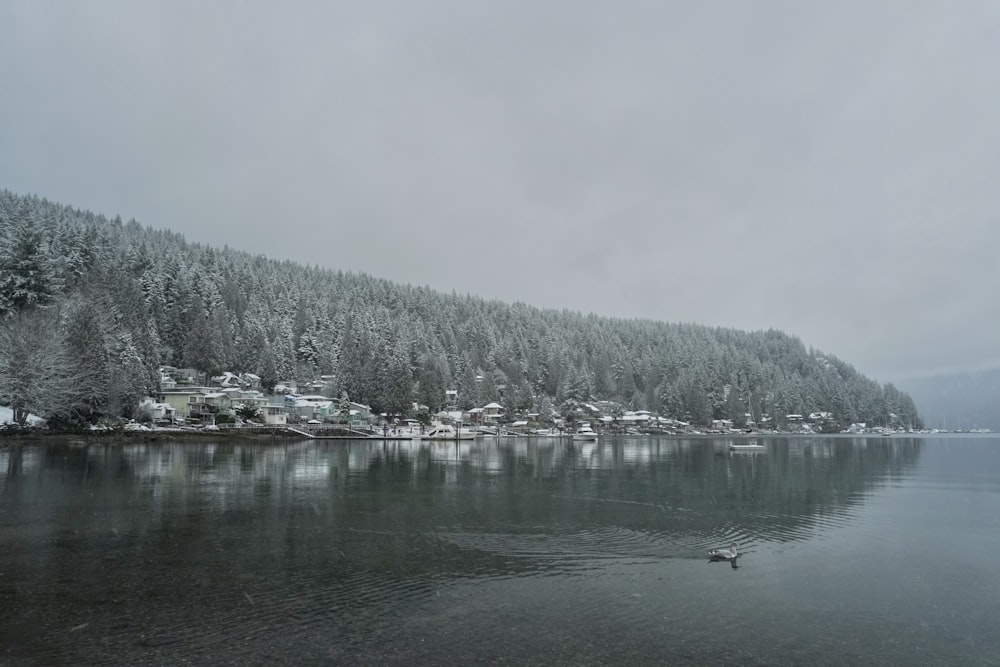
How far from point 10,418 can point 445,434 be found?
51046 mm

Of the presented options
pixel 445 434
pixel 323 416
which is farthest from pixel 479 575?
pixel 323 416

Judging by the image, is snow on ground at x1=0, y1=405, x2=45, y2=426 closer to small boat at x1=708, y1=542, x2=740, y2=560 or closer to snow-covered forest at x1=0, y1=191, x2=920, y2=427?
snow-covered forest at x1=0, y1=191, x2=920, y2=427

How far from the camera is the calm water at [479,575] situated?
11.1 meters

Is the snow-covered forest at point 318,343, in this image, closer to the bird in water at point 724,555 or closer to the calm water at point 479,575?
the calm water at point 479,575

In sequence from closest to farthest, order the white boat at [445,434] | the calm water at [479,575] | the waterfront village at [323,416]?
1. the calm water at [479,575]
2. the waterfront village at [323,416]
3. the white boat at [445,434]

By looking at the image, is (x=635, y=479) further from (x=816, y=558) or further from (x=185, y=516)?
(x=185, y=516)

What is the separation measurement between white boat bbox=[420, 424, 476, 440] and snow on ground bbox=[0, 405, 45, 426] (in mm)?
45158

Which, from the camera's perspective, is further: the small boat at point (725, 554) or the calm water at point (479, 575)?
the small boat at point (725, 554)

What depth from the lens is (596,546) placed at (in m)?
19.2

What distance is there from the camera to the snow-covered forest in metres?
65.1

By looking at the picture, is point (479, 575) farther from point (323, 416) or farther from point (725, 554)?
point (323, 416)

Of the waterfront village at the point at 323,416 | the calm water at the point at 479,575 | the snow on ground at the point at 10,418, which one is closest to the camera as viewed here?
the calm water at the point at 479,575

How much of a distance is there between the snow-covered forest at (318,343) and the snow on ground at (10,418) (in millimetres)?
1002

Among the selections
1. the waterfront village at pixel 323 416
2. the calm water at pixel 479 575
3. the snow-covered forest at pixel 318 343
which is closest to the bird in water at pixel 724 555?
the calm water at pixel 479 575
